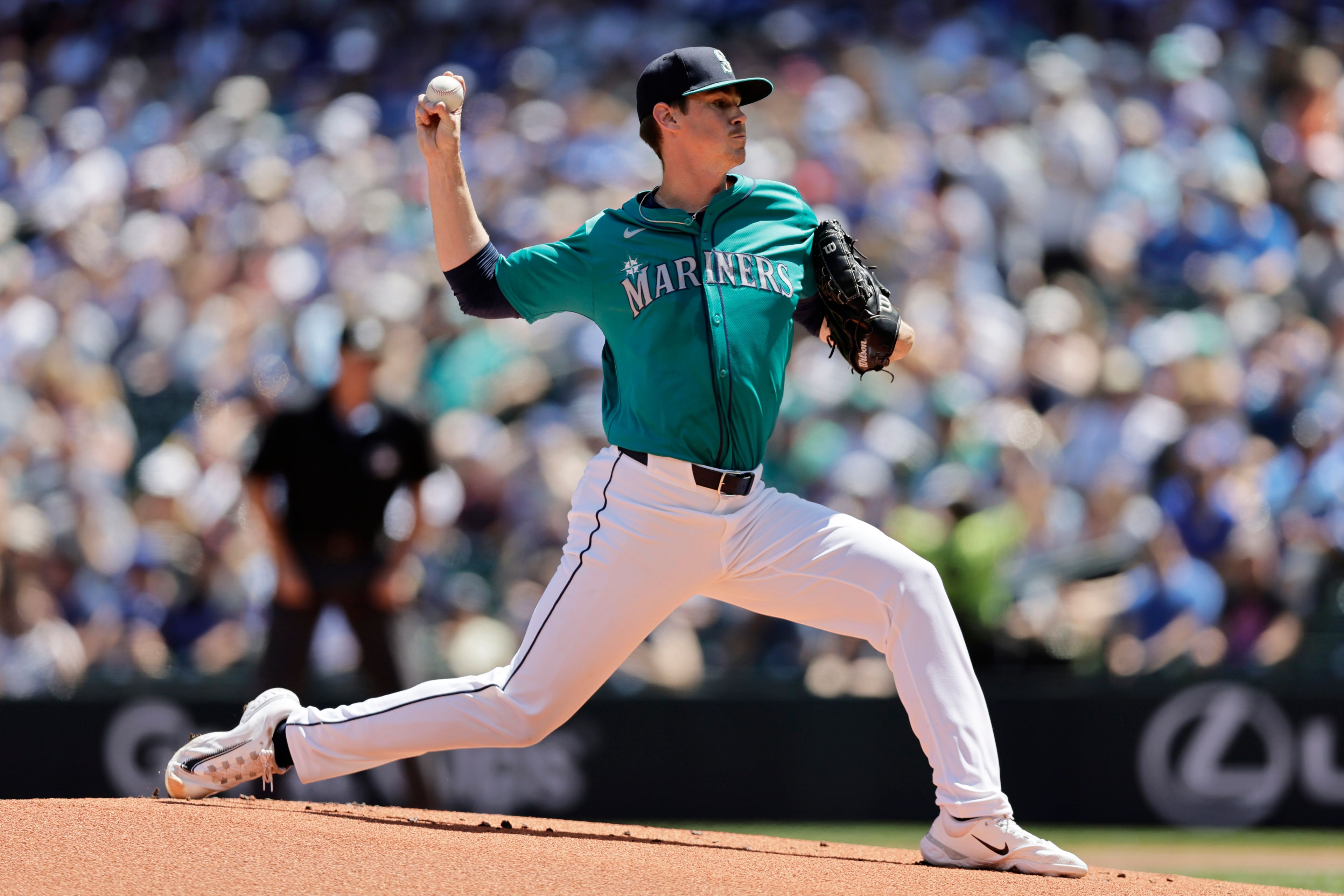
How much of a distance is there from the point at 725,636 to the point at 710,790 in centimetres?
80

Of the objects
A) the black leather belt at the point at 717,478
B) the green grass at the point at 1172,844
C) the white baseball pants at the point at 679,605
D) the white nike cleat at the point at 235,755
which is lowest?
the green grass at the point at 1172,844

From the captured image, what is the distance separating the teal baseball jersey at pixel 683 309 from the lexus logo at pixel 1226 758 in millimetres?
4307

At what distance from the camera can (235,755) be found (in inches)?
164

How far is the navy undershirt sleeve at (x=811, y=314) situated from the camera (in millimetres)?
4246

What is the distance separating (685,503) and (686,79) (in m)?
1.09

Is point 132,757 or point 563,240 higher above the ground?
point 563,240

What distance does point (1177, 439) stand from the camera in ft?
27.7

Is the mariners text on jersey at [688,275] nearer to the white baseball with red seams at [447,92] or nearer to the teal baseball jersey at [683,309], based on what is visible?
the teal baseball jersey at [683,309]

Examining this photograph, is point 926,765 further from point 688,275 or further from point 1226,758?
point 688,275

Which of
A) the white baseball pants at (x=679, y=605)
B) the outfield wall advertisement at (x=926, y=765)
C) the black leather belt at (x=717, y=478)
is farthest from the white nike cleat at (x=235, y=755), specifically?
the outfield wall advertisement at (x=926, y=765)

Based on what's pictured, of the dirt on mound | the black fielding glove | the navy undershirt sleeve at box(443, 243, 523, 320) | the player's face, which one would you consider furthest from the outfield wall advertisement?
the player's face

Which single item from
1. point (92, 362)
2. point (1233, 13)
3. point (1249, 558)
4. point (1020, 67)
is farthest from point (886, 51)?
point (92, 362)

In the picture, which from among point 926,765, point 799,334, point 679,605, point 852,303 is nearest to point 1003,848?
point 679,605

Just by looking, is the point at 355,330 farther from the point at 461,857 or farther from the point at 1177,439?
the point at 1177,439
